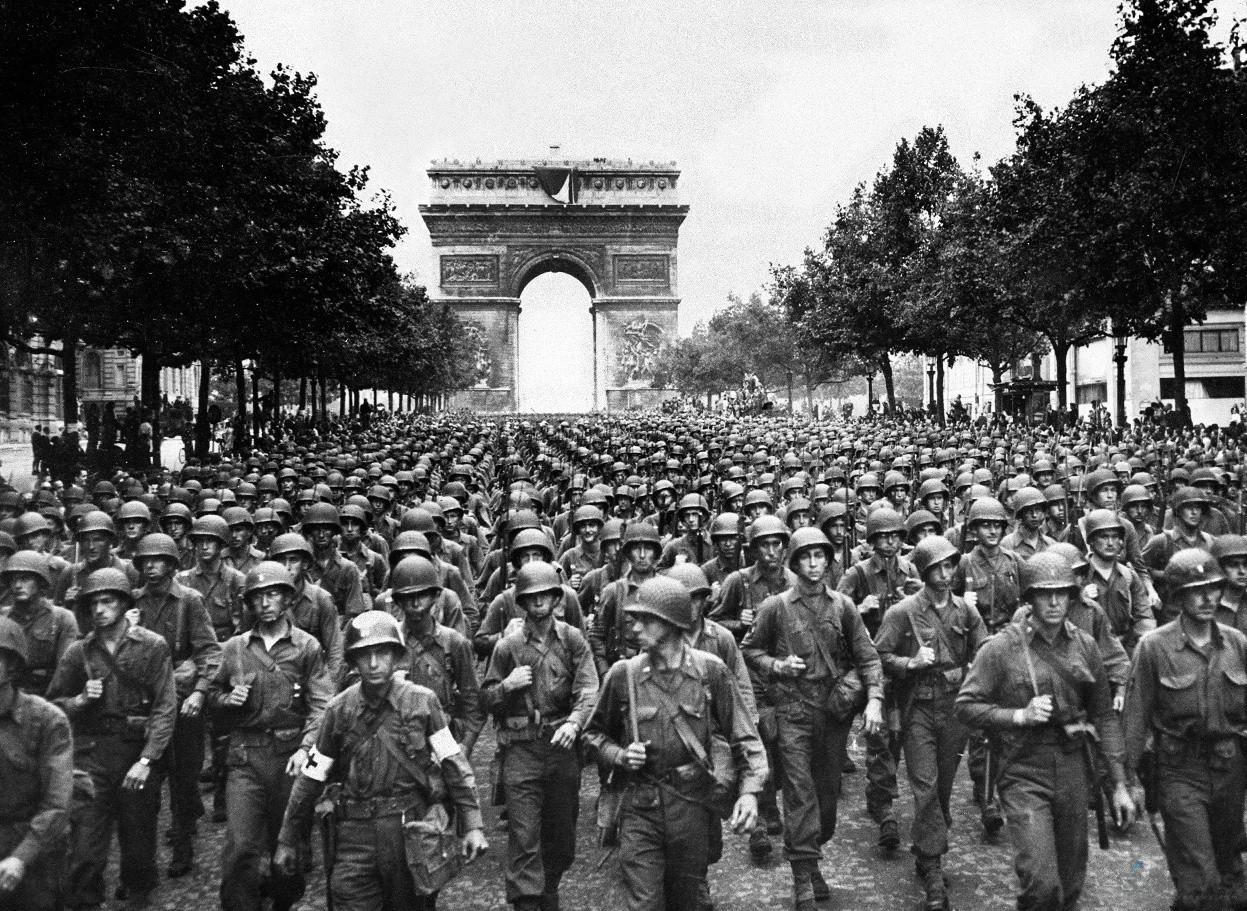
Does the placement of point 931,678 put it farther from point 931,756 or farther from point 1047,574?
point 1047,574

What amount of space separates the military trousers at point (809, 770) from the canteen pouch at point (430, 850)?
2088 mm

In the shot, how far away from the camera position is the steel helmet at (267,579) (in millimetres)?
6176

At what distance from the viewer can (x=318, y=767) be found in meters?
4.92

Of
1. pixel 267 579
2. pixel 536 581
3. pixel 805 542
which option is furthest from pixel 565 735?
pixel 805 542

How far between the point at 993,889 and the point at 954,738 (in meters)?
0.81

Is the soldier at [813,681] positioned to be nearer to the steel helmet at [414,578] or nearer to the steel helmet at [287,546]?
the steel helmet at [414,578]

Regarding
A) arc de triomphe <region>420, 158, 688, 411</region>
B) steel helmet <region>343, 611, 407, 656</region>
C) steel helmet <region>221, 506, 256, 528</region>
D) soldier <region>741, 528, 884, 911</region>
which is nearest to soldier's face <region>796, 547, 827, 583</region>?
soldier <region>741, 528, 884, 911</region>

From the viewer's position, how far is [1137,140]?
26297mm

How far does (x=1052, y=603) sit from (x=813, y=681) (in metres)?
1.59

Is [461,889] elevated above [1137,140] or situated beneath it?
situated beneath

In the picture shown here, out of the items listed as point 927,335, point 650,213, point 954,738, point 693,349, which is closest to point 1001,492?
point 954,738

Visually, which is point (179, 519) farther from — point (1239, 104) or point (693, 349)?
point (693, 349)

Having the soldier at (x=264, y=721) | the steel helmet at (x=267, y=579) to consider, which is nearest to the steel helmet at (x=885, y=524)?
the soldier at (x=264, y=721)

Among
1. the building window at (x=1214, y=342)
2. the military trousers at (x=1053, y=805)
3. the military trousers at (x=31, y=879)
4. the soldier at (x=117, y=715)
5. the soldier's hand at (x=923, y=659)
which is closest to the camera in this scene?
the military trousers at (x=31, y=879)
